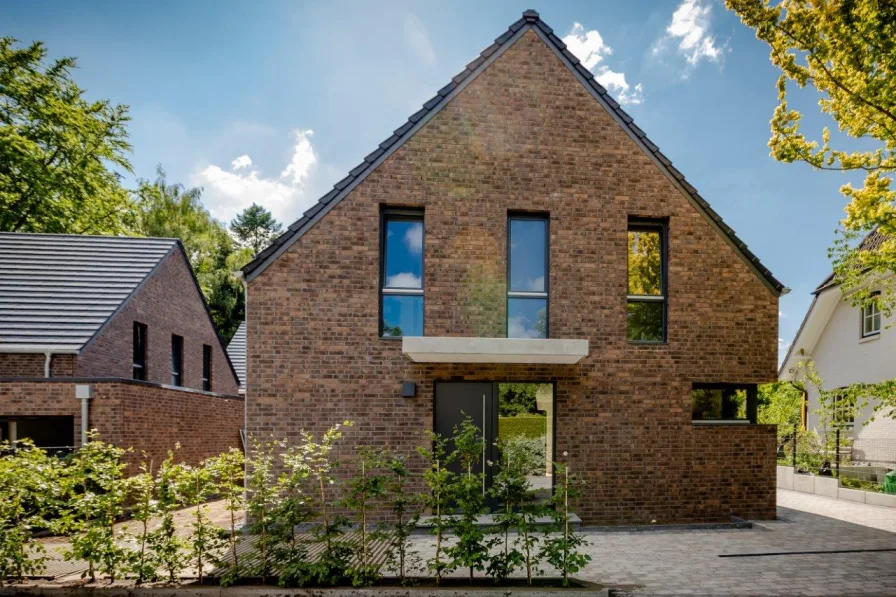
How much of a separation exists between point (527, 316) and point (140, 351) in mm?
9729

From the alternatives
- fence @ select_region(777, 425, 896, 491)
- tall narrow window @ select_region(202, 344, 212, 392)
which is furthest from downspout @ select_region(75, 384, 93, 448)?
fence @ select_region(777, 425, 896, 491)

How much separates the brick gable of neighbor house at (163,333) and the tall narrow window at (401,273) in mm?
6466

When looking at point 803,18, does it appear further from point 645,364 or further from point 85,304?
point 85,304

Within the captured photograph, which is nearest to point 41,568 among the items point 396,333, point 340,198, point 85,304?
point 396,333

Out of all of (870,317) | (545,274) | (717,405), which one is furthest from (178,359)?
(870,317)

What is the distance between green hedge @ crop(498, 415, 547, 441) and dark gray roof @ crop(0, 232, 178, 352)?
8.25 metres

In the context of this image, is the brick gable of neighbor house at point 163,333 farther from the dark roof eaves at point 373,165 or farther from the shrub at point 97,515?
the shrub at point 97,515

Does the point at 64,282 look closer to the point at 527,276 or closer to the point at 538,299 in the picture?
the point at 527,276

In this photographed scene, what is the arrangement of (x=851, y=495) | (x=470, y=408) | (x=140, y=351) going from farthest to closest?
(x=140, y=351)
(x=851, y=495)
(x=470, y=408)

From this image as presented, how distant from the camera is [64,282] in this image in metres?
11.2

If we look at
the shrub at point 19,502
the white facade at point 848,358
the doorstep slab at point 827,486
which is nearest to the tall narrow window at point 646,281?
the white facade at point 848,358

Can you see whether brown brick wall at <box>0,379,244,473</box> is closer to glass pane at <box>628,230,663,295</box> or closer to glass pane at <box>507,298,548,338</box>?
glass pane at <box>507,298,548,338</box>

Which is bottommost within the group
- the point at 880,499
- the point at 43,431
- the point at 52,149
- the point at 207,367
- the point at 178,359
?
the point at 880,499

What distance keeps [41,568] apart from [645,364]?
26.8 ft
